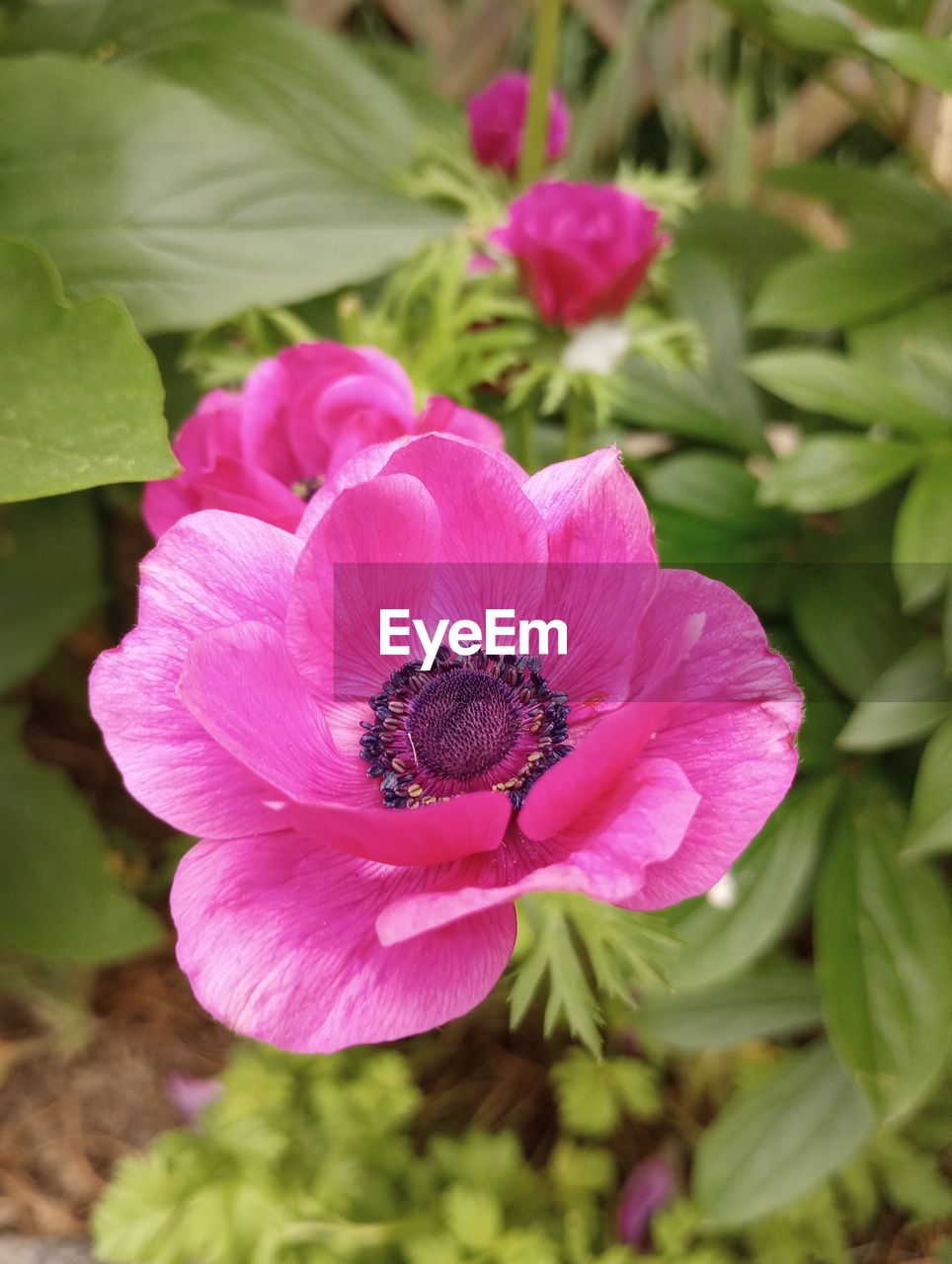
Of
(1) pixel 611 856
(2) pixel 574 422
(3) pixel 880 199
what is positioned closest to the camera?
(1) pixel 611 856

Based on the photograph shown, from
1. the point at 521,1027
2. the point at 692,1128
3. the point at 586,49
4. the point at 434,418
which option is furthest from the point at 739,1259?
the point at 586,49

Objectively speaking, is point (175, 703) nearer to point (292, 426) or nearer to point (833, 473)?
point (292, 426)

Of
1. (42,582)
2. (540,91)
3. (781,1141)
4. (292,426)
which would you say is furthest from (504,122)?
(781,1141)

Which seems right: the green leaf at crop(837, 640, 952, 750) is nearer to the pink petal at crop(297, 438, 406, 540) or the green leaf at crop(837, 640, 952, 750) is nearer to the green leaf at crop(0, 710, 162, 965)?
the pink petal at crop(297, 438, 406, 540)

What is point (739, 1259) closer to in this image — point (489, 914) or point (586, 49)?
Result: point (489, 914)

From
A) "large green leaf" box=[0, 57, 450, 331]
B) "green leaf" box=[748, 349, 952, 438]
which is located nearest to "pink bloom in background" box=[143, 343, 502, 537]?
"large green leaf" box=[0, 57, 450, 331]

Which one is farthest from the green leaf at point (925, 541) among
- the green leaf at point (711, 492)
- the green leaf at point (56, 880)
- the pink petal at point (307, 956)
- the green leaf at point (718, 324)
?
the green leaf at point (56, 880)

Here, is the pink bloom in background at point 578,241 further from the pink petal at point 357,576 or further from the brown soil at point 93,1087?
the brown soil at point 93,1087
